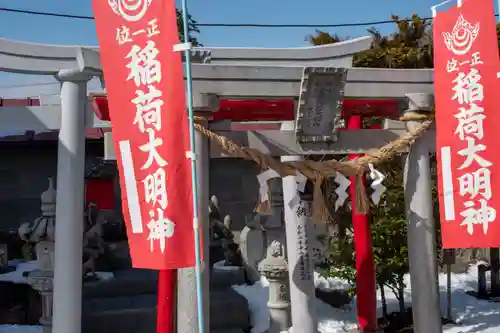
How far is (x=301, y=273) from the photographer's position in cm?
673

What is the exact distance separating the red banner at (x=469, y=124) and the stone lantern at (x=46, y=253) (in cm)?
478

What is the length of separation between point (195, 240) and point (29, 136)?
9.76 meters

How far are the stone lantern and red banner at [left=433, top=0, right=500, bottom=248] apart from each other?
15.7 ft

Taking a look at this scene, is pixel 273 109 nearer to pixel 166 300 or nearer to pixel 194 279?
pixel 194 279

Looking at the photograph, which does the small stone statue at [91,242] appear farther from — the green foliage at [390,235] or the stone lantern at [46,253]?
the green foliage at [390,235]

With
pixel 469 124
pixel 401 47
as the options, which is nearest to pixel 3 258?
pixel 469 124

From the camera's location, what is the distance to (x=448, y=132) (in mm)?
4812

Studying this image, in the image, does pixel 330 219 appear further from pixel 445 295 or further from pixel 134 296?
pixel 445 295

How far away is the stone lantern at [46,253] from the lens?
6742mm

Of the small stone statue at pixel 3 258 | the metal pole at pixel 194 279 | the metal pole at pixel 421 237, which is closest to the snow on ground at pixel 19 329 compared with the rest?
the small stone statue at pixel 3 258

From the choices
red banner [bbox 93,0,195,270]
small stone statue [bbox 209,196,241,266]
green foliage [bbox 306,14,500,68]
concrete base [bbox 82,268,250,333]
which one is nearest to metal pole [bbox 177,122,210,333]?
red banner [bbox 93,0,195,270]

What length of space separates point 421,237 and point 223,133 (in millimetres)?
2389

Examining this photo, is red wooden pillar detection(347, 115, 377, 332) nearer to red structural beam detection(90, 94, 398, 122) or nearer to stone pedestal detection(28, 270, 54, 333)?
red structural beam detection(90, 94, 398, 122)

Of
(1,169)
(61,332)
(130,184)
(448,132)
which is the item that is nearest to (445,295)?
(448,132)
